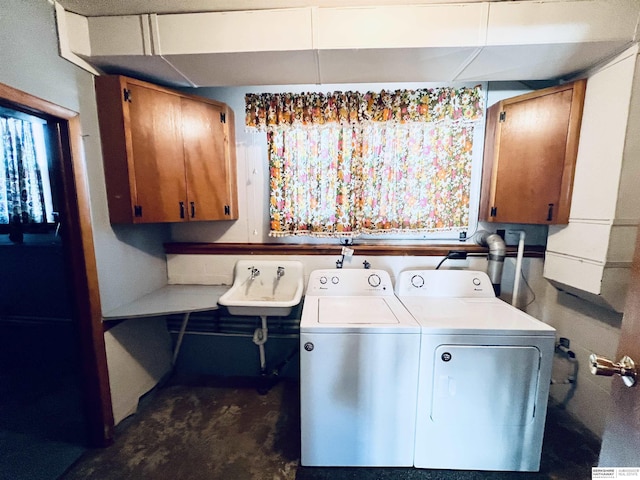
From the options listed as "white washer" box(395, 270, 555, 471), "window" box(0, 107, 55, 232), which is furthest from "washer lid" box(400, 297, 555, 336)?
"window" box(0, 107, 55, 232)

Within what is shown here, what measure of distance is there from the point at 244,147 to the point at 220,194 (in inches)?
18.1

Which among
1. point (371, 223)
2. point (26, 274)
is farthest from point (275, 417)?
point (26, 274)

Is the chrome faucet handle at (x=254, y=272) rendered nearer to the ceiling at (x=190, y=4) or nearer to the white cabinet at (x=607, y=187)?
the ceiling at (x=190, y=4)

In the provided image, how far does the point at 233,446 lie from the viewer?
63.6 inches

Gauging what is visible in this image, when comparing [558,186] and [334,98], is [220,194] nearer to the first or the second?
[334,98]

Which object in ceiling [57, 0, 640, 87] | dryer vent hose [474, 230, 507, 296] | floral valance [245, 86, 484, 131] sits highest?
ceiling [57, 0, 640, 87]

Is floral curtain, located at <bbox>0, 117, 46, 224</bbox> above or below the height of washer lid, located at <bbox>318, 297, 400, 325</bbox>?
above

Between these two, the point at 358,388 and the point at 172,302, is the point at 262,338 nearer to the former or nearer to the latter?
the point at 172,302

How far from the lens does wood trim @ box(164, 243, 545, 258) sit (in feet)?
6.70

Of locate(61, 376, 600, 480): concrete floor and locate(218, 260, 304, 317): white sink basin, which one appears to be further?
locate(218, 260, 304, 317): white sink basin

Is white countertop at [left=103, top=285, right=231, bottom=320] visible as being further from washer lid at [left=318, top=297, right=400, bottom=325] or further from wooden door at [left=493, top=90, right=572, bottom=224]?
wooden door at [left=493, top=90, right=572, bottom=224]

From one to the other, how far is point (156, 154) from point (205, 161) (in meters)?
0.31

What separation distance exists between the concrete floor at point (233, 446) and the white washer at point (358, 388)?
138mm

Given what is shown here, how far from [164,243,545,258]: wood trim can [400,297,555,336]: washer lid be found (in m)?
0.41
